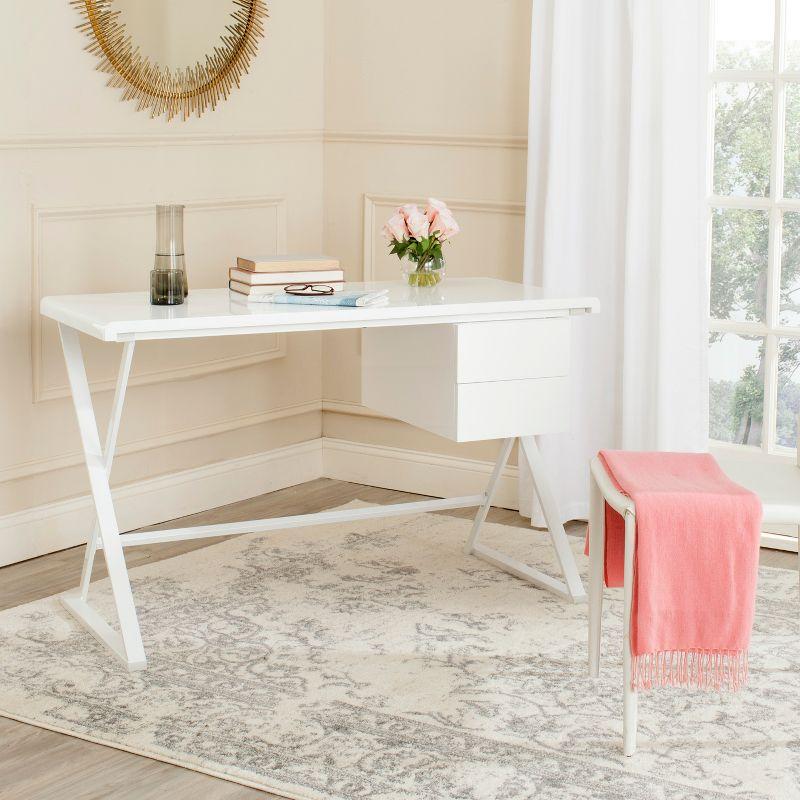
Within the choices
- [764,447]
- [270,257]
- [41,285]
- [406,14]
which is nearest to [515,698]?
[270,257]

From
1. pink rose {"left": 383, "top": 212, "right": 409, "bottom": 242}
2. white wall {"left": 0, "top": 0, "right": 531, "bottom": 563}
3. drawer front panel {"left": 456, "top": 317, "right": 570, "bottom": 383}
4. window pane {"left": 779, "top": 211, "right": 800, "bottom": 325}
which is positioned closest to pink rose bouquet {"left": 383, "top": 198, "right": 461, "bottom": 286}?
pink rose {"left": 383, "top": 212, "right": 409, "bottom": 242}

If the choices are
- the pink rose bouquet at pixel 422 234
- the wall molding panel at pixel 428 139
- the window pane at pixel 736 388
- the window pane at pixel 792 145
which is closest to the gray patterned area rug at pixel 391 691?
the window pane at pixel 736 388

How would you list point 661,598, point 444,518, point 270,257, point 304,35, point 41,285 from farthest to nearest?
point 304,35, point 444,518, point 41,285, point 270,257, point 661,598

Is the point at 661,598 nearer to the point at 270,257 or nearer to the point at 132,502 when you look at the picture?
the point at 270,257

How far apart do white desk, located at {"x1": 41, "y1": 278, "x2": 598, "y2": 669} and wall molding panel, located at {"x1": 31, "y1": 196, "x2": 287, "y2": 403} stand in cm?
47

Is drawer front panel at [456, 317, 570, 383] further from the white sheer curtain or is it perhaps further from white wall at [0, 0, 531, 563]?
white wall at [0, 0, 531, 563]

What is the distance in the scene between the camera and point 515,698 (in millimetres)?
2561

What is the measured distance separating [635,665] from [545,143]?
194cm

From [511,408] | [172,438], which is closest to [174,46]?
[172,438]

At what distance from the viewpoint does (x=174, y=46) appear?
12.2ft

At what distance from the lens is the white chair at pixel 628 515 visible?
7.40 ft

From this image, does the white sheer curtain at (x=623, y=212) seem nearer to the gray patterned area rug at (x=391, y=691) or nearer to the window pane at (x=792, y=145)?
the window pane at (x=792, y=145)

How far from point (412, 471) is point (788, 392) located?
4.30 ft

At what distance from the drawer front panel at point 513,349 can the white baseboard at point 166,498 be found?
1287 mm
